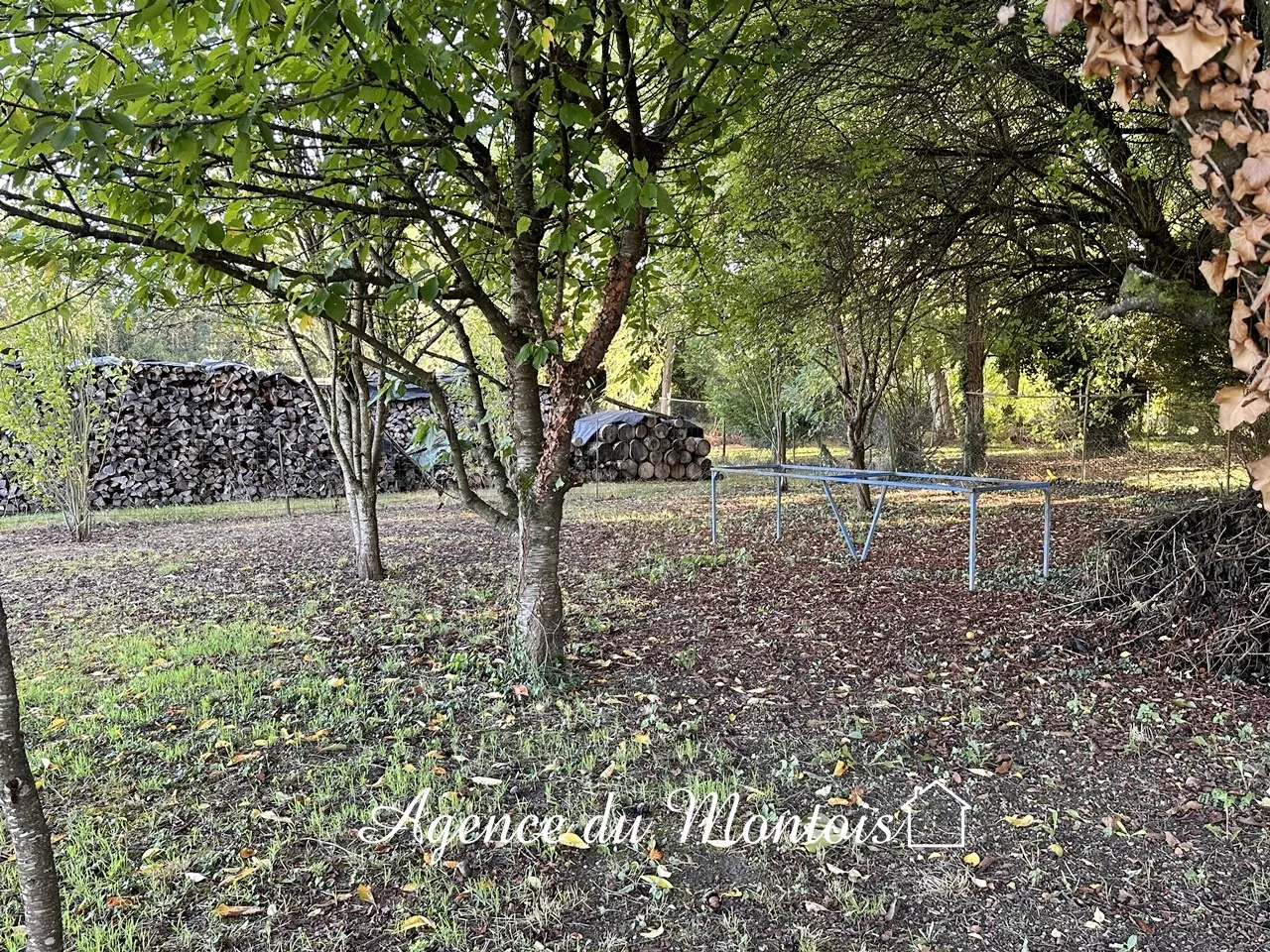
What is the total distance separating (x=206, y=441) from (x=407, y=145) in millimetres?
9866

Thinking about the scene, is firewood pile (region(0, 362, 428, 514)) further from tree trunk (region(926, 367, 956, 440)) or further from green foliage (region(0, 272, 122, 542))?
tree trunk (region(926, 367, 956, 440))

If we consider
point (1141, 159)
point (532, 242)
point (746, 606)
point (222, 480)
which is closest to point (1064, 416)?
point (1141, 159)

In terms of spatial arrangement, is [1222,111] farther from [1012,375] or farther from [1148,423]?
[1012,375]

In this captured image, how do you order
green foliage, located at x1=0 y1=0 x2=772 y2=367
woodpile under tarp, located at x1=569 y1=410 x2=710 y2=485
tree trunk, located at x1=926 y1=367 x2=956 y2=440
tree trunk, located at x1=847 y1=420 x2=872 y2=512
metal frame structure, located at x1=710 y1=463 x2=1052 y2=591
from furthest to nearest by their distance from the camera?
tree trunk, located at x1=926 y1=367 x2=956 y2=440 → woodpile under tarp, located at x1=569 y1=410 x2=710 y2=485 → tree trunk, located at x1=847 y1=420 x2=872 y2=512 → metal frame structure, located at x1=710 y1=463 x2=1052 y2=591 → green foliage, located at x1=0 y1=0 x2=772 y2=367

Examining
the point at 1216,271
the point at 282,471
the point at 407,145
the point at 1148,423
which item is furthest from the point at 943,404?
the point at 1216,271

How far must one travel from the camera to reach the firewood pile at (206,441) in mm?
10195

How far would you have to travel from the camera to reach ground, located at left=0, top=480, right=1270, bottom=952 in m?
1.88

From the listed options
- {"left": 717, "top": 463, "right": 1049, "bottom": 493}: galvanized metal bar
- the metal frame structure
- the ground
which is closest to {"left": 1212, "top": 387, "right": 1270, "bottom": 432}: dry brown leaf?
the ground

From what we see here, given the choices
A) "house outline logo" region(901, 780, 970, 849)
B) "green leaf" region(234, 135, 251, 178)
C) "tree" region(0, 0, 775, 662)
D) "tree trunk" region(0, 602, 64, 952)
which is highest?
Answer: "tree" region(0, 0, 775, 662)

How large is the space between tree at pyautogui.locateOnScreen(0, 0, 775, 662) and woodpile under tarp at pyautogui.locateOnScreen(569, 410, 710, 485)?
876 cm

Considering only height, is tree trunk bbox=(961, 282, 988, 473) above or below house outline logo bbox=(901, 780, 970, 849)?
above

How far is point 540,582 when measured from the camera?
11.2ft

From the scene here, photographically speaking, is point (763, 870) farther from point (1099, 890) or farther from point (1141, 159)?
point (1141, 159)

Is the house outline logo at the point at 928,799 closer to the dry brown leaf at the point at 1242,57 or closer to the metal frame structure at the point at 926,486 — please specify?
the dry brown leaf at the point at 1242,57
